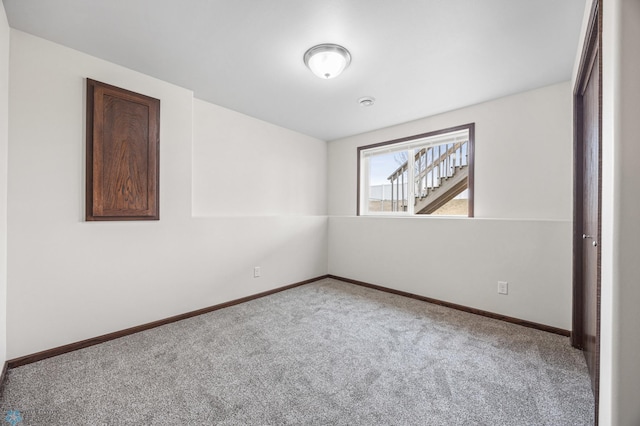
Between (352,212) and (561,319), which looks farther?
(352,212)

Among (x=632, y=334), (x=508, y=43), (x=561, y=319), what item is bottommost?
(x=561, y=319)

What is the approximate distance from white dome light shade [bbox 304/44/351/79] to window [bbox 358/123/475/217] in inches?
71.6

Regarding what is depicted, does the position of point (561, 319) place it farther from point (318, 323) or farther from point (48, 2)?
point (48, 2)

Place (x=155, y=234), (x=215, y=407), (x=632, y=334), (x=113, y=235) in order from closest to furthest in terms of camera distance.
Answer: (x=632, y=334), (x=215, y=407), (x=113, y=235), (x=155, y=234)

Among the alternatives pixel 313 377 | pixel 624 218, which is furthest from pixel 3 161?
pixel 624 218

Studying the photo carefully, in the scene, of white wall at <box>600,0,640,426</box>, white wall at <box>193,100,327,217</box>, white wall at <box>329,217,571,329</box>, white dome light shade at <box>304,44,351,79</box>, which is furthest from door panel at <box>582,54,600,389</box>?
white wall at <box>193,100,327,217</box>

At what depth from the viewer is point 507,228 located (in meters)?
2.69

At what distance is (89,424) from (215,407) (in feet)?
1.96

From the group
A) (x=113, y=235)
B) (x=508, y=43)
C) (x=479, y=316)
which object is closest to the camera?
(x=508, y=43)

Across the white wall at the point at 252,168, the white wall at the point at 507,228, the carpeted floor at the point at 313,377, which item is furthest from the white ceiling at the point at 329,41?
the carpeted floor at the point at 313,377

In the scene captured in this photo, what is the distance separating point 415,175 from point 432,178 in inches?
12.1

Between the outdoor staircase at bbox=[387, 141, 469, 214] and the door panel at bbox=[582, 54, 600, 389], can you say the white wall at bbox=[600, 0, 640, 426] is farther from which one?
the outdoor staircase at bbox=[387, 141, 469, 214]

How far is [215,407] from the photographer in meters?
1.48

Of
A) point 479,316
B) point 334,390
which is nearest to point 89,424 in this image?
point 334,390
